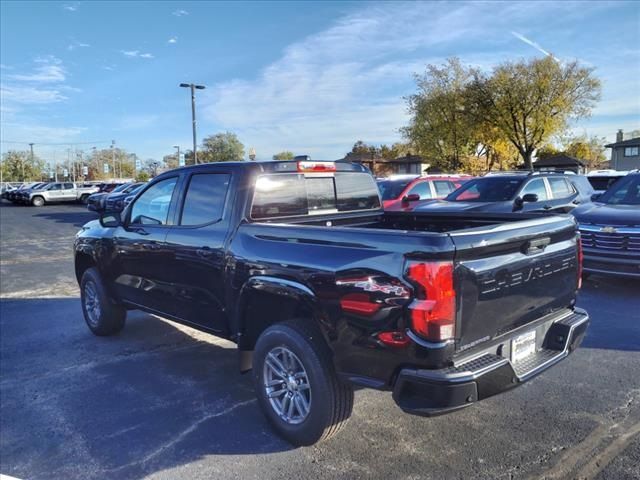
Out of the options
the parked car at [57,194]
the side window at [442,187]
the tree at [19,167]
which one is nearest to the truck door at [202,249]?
the side window at [442,187]

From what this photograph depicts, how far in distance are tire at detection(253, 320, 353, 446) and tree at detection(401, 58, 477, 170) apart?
139 ft

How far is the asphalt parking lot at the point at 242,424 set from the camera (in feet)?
10.2

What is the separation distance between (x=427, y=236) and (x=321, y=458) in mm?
→ 1627

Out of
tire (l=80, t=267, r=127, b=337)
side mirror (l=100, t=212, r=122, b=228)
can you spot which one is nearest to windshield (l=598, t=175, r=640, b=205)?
side mirror (l=100, t=212, r=122, b=228)

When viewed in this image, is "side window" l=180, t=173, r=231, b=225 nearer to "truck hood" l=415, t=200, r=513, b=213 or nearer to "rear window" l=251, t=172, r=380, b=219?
"rear window" l=251, t=172, r=380, b=219

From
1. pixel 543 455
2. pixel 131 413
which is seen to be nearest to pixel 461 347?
pixel 543 455

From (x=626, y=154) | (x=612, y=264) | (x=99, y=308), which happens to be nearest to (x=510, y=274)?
(x=99, y=308)

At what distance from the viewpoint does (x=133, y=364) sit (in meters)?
4.91

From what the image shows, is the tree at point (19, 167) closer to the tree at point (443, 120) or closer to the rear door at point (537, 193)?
the tree at point (443, 120)

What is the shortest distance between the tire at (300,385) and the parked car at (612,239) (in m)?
5.30

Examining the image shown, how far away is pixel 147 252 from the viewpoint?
4734 mm

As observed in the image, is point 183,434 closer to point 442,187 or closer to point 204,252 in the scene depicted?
point 204,252

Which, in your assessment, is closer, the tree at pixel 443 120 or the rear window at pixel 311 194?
the rear window at pixel 311 194

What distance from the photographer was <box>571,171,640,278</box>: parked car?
6.69m
